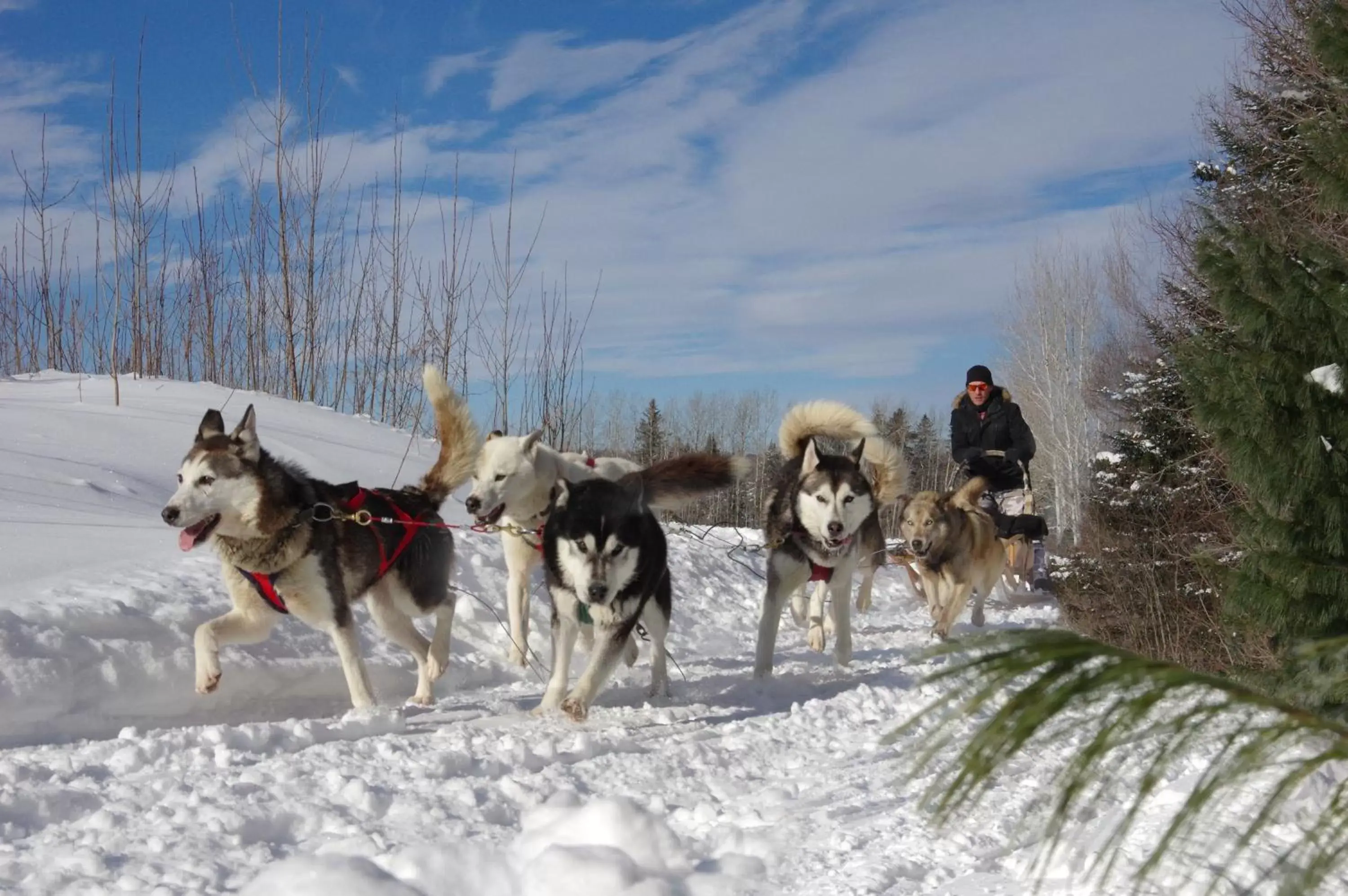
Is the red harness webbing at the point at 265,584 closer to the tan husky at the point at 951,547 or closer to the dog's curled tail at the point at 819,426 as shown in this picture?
the dog's curled tail at the point at 819,426

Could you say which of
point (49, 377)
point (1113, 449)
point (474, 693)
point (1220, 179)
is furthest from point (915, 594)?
point (49, 377)

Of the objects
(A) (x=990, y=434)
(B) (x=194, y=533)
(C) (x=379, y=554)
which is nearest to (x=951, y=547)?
(A) (x=990, y=434)

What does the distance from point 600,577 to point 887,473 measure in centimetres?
340

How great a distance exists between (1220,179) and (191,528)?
9.46m

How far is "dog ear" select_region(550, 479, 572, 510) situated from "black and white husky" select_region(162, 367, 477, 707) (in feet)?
2.46

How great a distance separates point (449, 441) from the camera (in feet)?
18.0

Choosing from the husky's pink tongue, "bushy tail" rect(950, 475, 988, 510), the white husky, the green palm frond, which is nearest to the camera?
the green palm frond

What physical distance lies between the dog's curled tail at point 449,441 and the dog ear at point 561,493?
A: 2.77 feet


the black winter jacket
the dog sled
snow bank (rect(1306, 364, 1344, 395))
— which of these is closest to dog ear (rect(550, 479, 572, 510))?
snow bank (rect(1306, 364, 1344, 395))

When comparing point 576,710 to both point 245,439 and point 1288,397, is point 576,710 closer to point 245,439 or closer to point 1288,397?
point 245,439

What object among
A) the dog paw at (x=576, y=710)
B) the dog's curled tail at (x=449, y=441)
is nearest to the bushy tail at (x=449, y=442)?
the dog's curled tail at (x=449, y=441)

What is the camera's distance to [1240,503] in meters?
2.91

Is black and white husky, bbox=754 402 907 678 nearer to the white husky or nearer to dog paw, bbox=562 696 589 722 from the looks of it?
the white husky

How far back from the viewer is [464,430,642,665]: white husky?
5723mm
